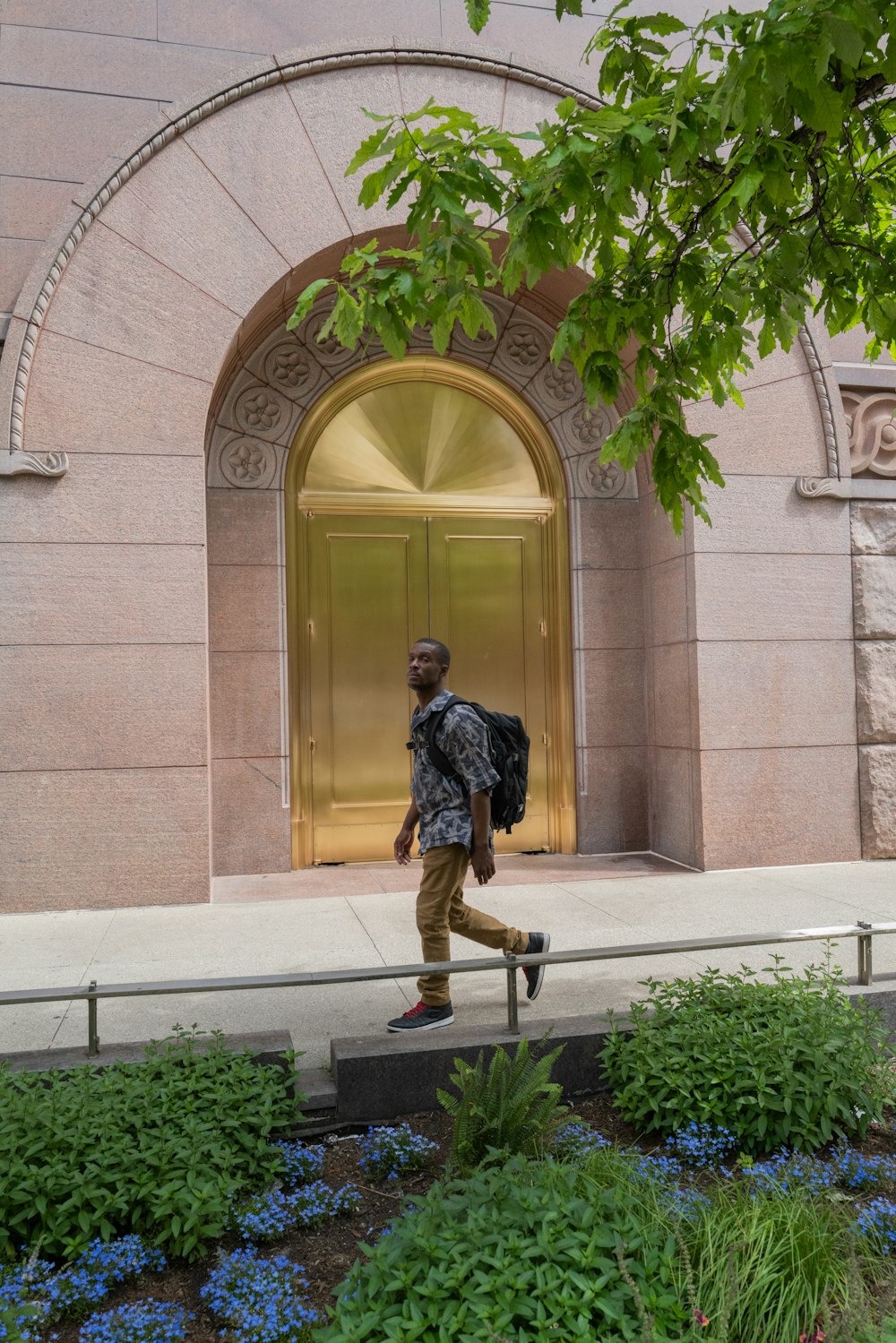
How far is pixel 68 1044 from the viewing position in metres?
4.64

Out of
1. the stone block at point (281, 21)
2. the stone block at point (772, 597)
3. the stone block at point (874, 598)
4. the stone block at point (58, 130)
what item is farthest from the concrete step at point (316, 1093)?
the stone block at point (281, 21)

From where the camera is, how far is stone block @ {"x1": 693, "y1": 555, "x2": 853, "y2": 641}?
9.11 metres

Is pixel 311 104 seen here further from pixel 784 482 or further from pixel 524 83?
pixel 784 482

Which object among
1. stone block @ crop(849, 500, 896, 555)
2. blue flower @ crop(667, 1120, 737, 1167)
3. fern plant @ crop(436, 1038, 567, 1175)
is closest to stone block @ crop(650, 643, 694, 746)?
stone block @ crop(849, 500, 896, 555)

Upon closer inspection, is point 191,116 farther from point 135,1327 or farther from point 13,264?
point 135,1327

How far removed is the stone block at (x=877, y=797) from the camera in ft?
30.7

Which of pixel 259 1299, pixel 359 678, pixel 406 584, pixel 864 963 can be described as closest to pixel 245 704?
pixel 359 678

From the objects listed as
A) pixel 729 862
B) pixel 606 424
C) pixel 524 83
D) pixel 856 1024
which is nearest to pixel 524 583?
pixel 606 424

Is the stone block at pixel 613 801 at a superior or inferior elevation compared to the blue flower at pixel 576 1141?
superior

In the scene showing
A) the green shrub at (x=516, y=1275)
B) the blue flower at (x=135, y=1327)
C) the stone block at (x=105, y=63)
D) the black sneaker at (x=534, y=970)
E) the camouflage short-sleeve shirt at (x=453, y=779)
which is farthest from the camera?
the stone block at (x=105, y=63)

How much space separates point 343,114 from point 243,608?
4252mm

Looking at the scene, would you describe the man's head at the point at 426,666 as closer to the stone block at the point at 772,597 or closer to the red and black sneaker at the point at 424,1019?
the red and black sneaker at the point at 424,1019

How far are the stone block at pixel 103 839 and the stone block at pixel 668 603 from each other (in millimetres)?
4372

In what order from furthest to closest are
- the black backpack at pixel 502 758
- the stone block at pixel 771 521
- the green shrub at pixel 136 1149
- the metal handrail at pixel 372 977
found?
1. the stone block at pixel 771 521
2. the black backpack at pixel 502 758
3. the metal handrail at pixel 372 977
4. the green shrub at pixel 136 1149
